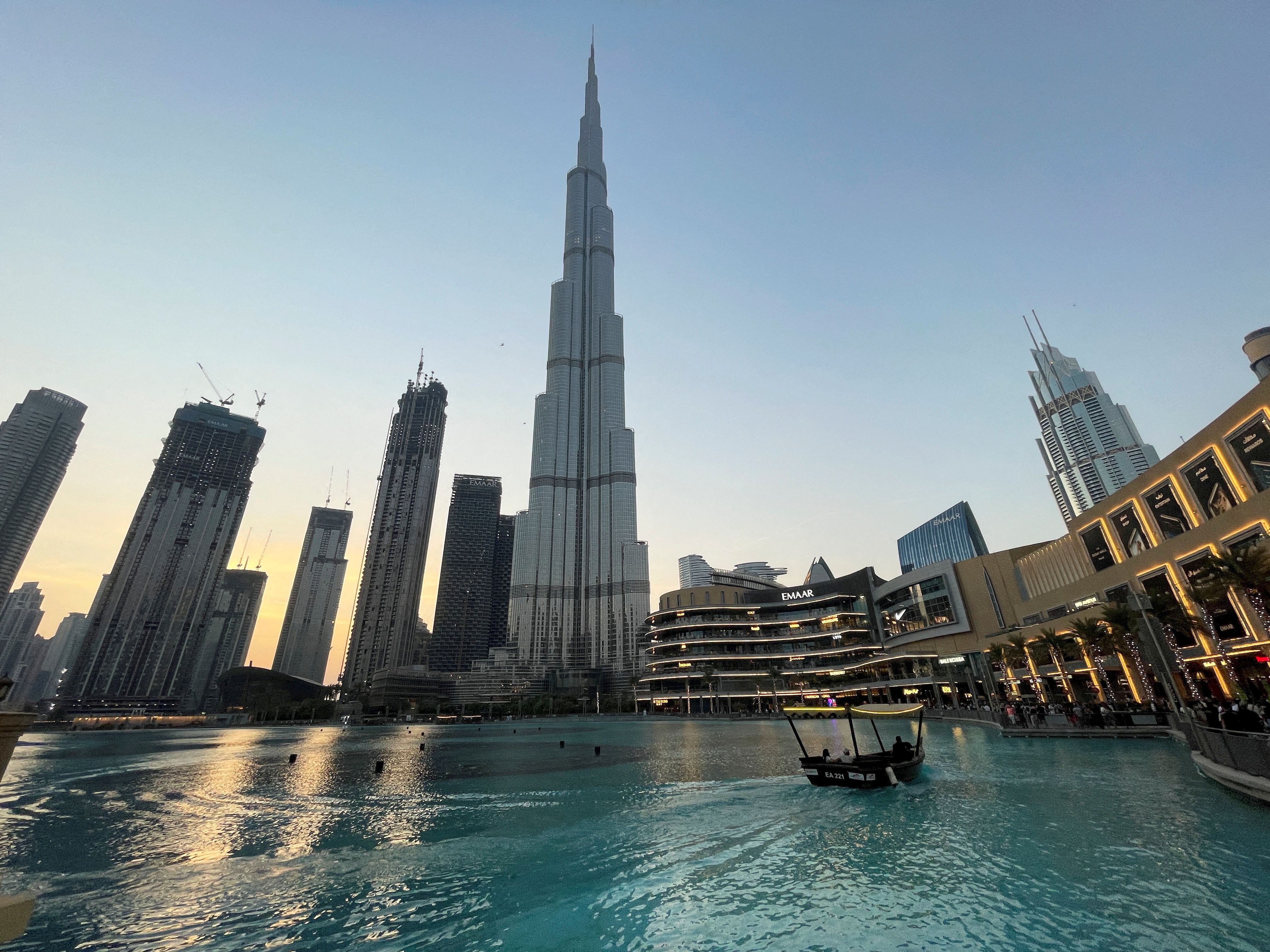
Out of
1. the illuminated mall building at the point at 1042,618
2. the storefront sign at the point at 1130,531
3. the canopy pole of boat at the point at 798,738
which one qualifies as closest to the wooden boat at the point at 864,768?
the canopy pole of boat at the point at 798,738

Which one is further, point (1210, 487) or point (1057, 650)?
point (1057, 650)

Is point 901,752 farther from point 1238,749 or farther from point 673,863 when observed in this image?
point 673,863

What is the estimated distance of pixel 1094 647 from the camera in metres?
56.2

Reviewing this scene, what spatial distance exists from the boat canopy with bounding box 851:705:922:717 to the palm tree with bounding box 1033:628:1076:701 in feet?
129

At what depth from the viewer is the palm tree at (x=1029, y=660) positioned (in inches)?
2739

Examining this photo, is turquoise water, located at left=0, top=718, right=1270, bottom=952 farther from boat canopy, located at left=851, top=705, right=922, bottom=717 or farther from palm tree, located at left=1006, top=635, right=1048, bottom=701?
palm tree, located at left=1006, top=635, right=1048, bottom=701

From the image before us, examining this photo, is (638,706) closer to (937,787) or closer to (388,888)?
(937,787)

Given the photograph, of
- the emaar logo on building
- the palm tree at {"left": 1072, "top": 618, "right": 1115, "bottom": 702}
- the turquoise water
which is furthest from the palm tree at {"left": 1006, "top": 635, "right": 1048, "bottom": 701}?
the emaar logo on building

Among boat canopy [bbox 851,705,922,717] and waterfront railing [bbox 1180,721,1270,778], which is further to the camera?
boat canopy [bbox 851,705,922,717]

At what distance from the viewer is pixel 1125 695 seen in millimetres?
63750

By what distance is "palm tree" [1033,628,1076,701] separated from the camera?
6044cm

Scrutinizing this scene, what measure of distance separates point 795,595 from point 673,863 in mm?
133564

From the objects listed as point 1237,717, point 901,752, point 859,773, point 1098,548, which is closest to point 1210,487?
point 1098,548

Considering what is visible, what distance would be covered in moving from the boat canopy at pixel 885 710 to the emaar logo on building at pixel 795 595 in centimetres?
11264
